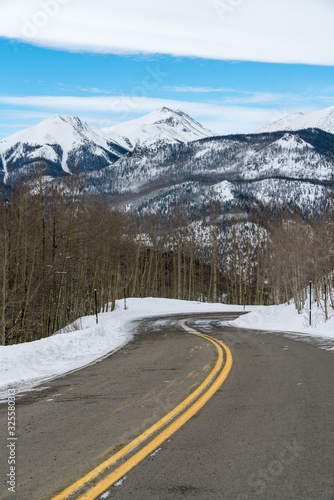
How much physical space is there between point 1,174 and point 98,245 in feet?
48.2

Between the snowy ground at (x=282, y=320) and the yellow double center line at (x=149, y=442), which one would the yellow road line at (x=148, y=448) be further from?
the snowy ground at (x=282, y=320)

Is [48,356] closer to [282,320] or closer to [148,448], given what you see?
[148,448]

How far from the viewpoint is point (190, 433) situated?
5.39 m

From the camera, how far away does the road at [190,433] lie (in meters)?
3.91

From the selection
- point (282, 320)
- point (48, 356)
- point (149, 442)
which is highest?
point (282, 320)

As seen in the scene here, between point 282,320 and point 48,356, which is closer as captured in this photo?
point 48,356

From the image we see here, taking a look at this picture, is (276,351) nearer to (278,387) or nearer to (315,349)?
(315,349)

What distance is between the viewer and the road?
154 inches

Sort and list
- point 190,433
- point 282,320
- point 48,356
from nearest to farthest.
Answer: point 190,433, point 48,356, point 282,320

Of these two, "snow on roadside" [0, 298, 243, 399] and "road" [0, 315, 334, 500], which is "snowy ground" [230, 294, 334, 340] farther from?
"road" [0, 315, 334, 500]

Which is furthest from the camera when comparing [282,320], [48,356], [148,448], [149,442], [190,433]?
[282,320]

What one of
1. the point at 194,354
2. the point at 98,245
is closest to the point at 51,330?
the point at 98,245

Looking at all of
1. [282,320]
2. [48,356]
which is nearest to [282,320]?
[282,320]

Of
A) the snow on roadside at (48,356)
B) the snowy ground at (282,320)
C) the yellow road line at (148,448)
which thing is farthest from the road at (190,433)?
the snowy ground at (282,320)
